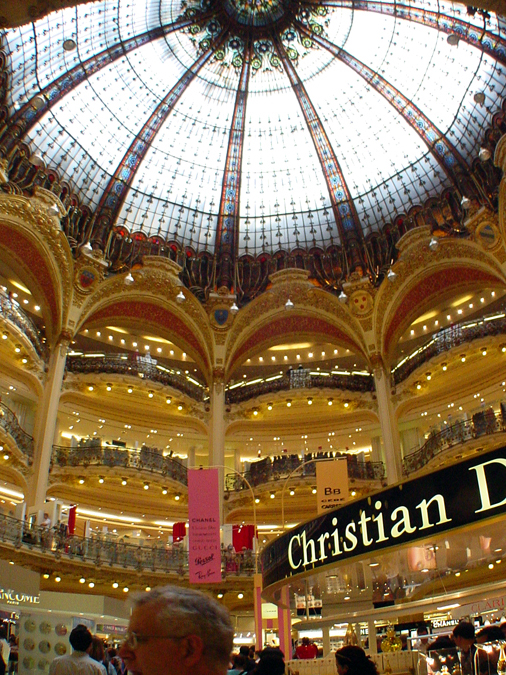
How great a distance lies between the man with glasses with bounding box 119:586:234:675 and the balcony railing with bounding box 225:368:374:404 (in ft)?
107

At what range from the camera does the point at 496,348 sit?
31109 mm

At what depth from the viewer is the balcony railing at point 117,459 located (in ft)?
99.6

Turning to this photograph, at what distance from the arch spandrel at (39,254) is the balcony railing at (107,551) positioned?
10.8 metres

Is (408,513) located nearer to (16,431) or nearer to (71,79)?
(16,431)

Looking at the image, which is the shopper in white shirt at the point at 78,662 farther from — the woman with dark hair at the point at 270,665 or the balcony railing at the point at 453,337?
the balcony railing at the point at 453,337

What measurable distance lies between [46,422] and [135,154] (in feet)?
50.2

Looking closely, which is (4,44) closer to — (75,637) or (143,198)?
(143,198)

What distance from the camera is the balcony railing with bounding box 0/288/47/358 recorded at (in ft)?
92.9

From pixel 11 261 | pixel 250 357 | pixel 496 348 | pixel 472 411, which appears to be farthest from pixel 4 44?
pixel 472 411

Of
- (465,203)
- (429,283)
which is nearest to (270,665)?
(465,203)

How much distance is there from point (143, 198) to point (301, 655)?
26532 mm

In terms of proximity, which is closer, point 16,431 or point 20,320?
point 16,431

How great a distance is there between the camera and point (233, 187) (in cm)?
3516

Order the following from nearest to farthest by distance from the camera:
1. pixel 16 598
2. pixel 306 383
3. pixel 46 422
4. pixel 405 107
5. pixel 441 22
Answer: pixel 16 598 → pixel 441 22 → pixel 46 422 → pixel 405 107 → pixel 306 383
